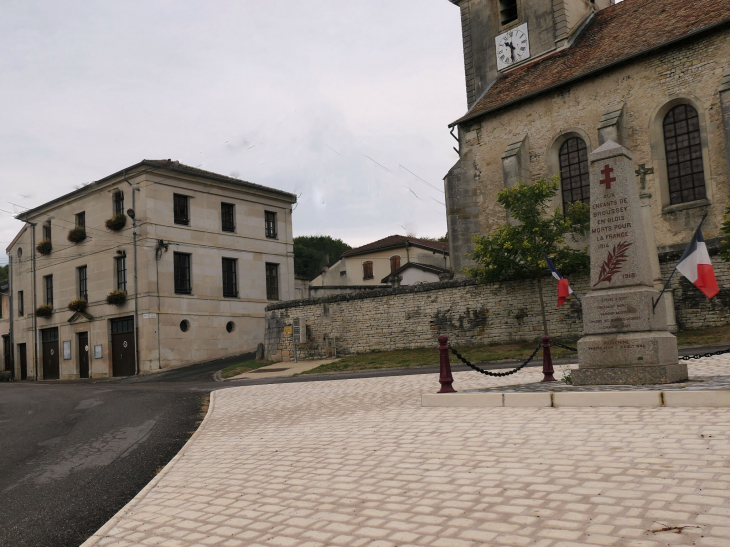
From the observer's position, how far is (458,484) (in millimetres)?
4637

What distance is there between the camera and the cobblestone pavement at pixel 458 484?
3.59m

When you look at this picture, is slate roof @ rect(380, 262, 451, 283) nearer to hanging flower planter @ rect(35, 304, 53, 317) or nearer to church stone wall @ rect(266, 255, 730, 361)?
church stone wall @ rect(266, 255, 730, 361)

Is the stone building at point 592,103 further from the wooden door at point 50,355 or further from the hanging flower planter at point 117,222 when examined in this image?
the wooden door at point 50,355

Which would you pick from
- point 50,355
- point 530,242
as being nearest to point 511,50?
point 530,242

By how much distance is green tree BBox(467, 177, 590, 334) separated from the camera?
66.5 ft

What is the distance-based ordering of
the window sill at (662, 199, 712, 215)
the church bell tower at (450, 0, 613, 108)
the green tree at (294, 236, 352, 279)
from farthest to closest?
the green tree at (294, 236, 352, 279), the church bell tower at (450, 0, 613, 108), the window sill at (662, 199, 712, 215)

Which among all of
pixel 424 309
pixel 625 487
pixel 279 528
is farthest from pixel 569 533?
pixel 424 309

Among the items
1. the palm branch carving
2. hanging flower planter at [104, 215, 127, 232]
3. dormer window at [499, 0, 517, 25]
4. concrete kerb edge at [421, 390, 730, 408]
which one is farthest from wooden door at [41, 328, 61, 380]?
the palm branch carving

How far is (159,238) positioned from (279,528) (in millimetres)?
26958

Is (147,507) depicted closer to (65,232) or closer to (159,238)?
(159,238)

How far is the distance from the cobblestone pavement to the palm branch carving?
8.52ft

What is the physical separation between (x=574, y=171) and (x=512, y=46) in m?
7.86

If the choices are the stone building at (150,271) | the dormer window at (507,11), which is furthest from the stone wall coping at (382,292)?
the dormer window at (507,11)

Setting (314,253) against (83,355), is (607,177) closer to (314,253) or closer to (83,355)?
(83,355)
